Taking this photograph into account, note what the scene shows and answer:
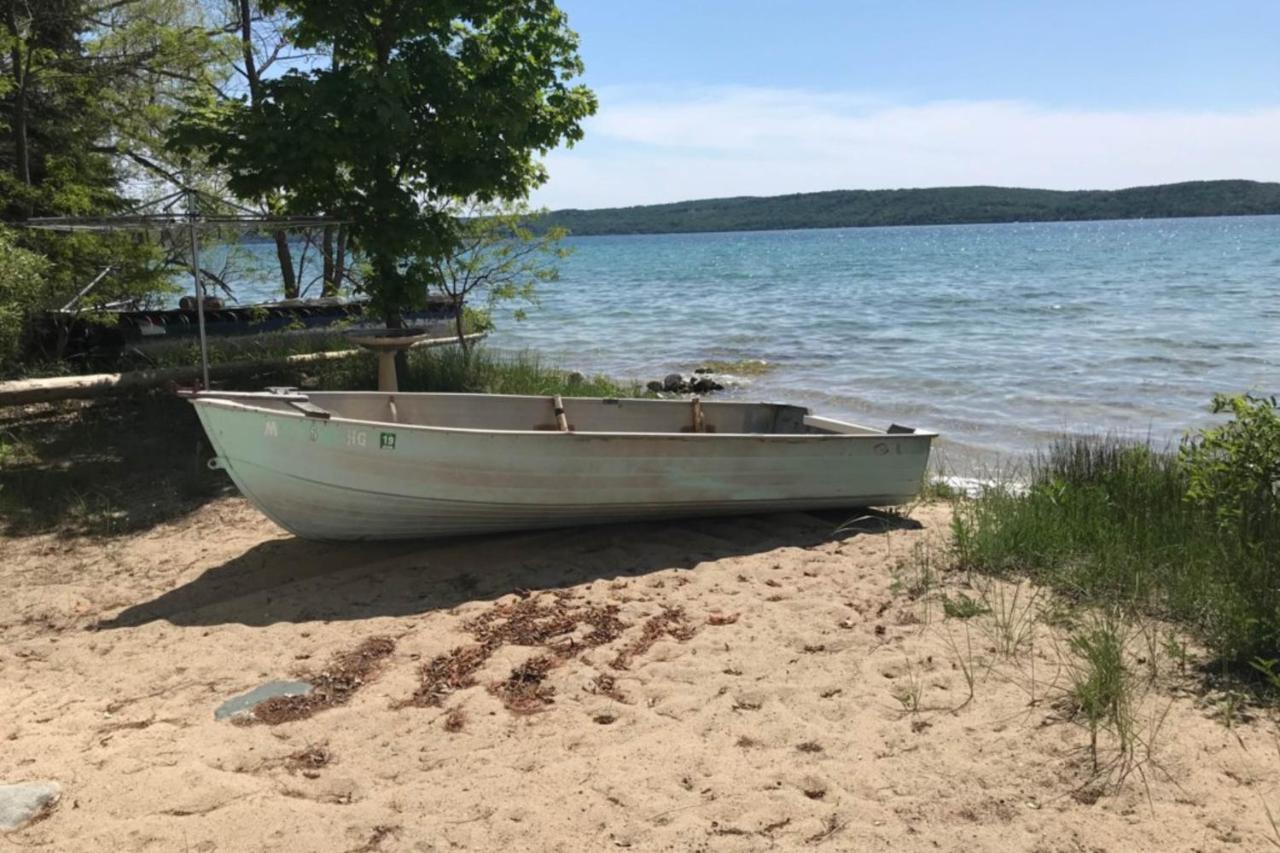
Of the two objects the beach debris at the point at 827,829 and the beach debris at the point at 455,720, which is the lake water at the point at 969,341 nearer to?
the beach debris at the point at 455,720

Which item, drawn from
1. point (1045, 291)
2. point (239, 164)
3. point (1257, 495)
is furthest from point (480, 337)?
point (1045, 291)

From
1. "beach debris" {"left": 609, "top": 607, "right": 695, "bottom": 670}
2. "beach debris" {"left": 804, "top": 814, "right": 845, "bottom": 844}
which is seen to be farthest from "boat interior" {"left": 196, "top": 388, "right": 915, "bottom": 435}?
"beach debris" {"left": 804, "top": 814, "right": 845, "bottom": 844}

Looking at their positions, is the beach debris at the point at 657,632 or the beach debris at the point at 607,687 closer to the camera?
the beach debris at the point at 607,687

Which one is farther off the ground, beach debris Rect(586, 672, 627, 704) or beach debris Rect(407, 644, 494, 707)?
beach debris Rect(407, 644, 494, 707)

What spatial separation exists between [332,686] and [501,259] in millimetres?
8091

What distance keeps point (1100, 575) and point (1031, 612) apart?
619mm

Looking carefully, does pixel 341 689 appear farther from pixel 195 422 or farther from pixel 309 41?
pixel 309 41

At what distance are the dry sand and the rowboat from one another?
385 mm

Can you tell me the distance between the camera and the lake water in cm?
1376

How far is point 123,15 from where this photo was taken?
40.4 ft

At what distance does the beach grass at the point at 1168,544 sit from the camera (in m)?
4.78

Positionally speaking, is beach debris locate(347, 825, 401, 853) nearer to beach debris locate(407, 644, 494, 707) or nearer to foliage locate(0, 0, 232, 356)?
beach debris locate(407, 644, 494, 707)

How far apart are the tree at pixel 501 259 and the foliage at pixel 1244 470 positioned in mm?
7989

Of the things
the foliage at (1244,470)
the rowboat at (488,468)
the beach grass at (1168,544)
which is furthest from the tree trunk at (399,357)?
the foliage at (1244,470)
